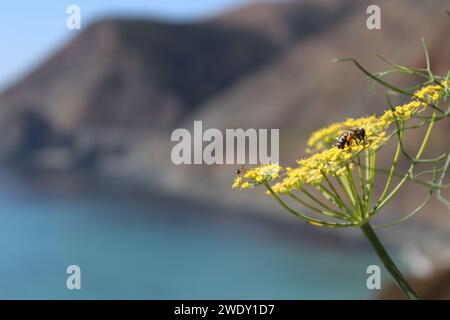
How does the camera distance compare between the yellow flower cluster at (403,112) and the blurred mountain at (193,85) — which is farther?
the blurred mountain at (193,85)

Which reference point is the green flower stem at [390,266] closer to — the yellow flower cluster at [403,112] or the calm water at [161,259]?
the yellow flower cluster at [403,112]

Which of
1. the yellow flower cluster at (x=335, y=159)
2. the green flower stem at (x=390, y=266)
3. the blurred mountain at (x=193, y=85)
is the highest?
the blurred mountain at (x=193, y=85)

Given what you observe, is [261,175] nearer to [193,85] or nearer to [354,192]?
[354,192]

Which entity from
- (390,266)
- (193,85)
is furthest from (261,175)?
(193,85)

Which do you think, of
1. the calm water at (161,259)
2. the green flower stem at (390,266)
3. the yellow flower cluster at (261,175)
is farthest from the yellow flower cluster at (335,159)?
the calm water at (161,259)

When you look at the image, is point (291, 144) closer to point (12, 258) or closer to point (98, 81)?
point (12, 258)

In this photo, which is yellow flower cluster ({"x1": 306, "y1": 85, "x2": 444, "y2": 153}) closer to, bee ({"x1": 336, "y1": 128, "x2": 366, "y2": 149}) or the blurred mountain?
bee ({"x1": 336, "y1": 128, "x2": 366, "y2": 149})
